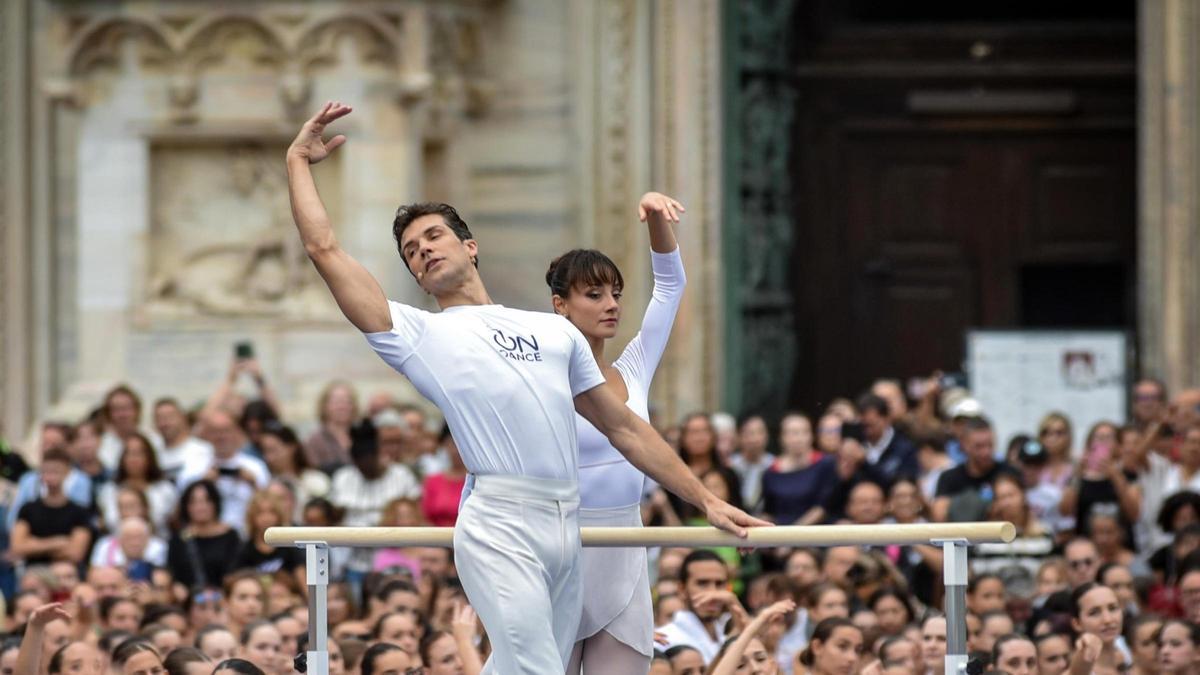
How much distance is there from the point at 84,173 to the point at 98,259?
1.80 feet

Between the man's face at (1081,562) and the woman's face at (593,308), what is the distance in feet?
16.4

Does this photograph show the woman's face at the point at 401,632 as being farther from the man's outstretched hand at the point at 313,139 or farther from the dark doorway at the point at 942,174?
the dark doorway at the point at 942,174

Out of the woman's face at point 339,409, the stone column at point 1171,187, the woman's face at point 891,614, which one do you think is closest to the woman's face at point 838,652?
the woman's face at point 891,614

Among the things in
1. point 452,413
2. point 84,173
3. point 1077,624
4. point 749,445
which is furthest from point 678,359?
point 452,413

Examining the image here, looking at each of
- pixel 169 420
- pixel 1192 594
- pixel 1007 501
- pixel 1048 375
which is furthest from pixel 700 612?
pixel 1048 375

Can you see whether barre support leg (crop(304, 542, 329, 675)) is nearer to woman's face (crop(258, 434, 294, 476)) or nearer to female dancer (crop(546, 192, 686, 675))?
female dancer (crop(546, 192, 686, 675))

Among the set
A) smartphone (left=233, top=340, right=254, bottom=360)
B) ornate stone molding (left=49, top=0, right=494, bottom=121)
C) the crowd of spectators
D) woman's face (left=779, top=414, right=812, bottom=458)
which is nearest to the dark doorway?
the crowd of spectators

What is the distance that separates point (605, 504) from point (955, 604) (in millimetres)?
1052

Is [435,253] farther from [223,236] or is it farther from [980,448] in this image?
[223,236]

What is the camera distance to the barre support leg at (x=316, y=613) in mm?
6953

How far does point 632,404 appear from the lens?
Answer: 7.23 metres

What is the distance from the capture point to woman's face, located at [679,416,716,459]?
1300 centimetres

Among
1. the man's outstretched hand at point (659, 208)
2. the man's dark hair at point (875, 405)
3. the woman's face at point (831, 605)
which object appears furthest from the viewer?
A: the man's dark hair at point (875, 405)

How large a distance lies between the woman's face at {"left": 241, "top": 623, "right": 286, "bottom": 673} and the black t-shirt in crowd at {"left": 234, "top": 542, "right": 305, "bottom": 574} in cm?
196
